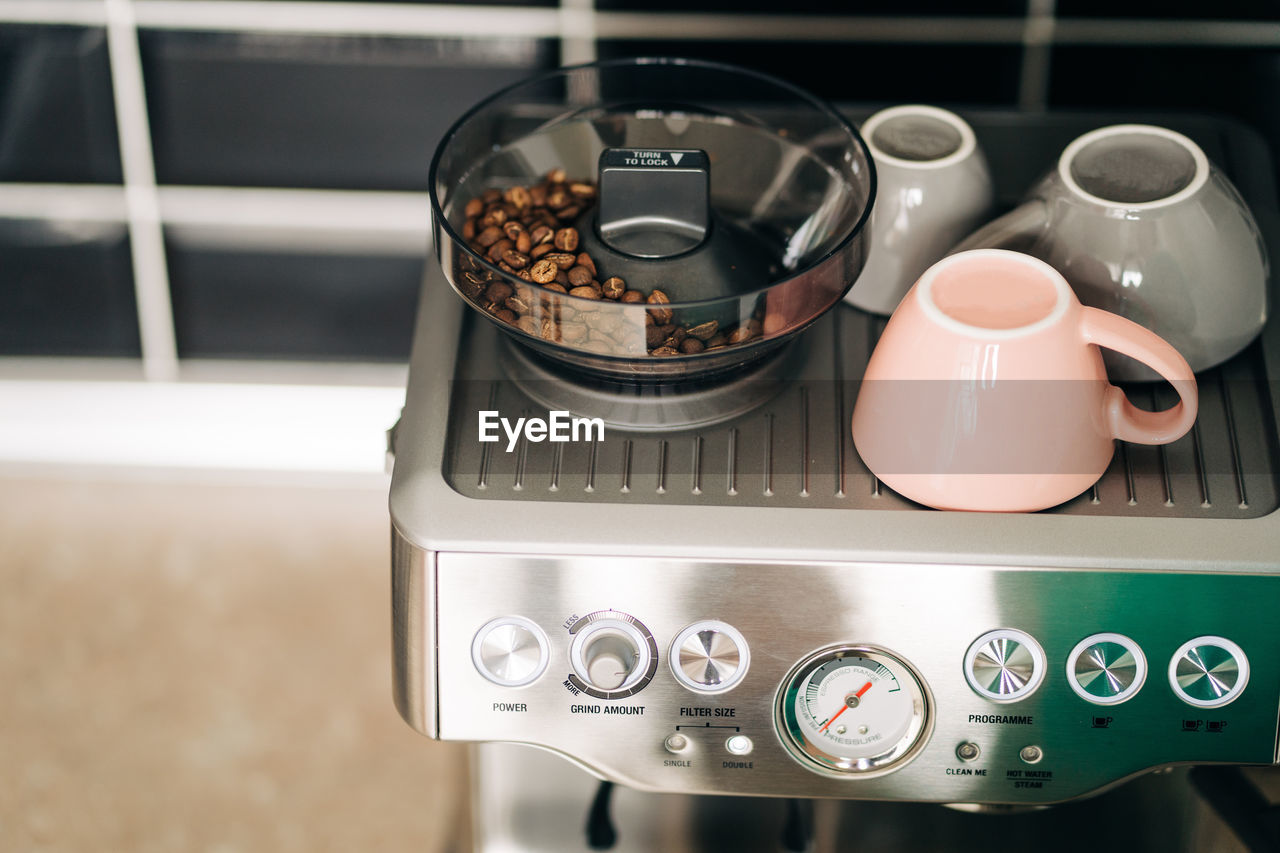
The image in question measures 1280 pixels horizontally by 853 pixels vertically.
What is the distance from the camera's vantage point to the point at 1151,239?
25.2 inches

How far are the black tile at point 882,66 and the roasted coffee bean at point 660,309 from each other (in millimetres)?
521

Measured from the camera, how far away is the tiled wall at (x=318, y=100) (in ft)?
3.53

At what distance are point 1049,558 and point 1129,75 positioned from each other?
63 cm

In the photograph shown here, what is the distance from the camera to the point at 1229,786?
2.25 ft

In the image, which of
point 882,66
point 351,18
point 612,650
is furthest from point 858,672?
point 351,18

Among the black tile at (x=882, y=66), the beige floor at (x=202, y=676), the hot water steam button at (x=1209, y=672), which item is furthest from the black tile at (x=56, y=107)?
the hot water steam button at (x=1209, y=672)

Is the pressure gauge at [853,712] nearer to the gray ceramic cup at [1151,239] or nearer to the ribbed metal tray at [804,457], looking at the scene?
the ribbed metal tray at [804,457]

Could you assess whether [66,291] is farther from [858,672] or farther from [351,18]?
[858,672]

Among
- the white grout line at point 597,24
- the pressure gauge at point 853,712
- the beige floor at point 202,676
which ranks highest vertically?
the white grout line at point 597,24

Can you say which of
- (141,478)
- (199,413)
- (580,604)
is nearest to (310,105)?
(199,413)

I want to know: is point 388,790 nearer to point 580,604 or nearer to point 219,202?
point 219,202

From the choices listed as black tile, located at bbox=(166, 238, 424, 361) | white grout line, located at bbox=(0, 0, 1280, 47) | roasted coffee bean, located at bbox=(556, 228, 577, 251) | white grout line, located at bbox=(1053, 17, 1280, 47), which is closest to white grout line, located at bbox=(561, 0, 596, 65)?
white grout line, located at bbox=(0, 0, 1280, 47)

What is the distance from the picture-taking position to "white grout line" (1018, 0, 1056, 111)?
1.07 m

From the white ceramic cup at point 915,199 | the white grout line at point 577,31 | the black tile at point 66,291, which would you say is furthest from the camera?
the black tile at point 66,291
